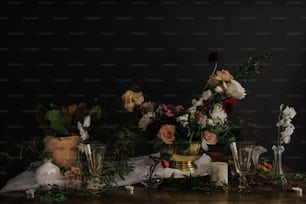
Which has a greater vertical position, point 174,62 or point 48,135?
point 174,62

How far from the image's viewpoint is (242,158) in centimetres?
180

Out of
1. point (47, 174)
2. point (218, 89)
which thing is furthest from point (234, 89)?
point (47, 174)

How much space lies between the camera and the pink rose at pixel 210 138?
1794 millimetres

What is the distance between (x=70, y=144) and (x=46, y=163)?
136 mm

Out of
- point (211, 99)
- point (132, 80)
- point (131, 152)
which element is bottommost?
point (131, 152)

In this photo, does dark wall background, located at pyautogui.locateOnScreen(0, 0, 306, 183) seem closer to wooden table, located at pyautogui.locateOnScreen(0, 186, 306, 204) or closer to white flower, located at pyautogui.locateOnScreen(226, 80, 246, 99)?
white flower, located at pyautogui.locateOnScreen(226, 80, 246, 99)

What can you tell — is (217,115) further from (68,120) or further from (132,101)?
(68,120)

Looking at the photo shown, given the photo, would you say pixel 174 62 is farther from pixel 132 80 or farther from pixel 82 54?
pixel 82 54

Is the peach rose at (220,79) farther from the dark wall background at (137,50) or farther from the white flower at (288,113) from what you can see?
the dark wall background at (137,50)

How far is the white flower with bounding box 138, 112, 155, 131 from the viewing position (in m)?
1.88

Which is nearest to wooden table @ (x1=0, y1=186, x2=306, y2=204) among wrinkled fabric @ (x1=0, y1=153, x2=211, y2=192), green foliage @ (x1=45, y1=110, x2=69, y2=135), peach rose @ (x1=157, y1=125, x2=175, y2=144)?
wrinkled fabric @ (x1=0, y1=153, x2=211, y2=192)

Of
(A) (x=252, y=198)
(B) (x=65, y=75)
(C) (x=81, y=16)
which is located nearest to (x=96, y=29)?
(C) (x=81, y=16)

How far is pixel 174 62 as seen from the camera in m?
2.94

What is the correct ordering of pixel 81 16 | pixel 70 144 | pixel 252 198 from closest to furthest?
pixel 252 198 < pixel 70 144 < pixel 81 16
